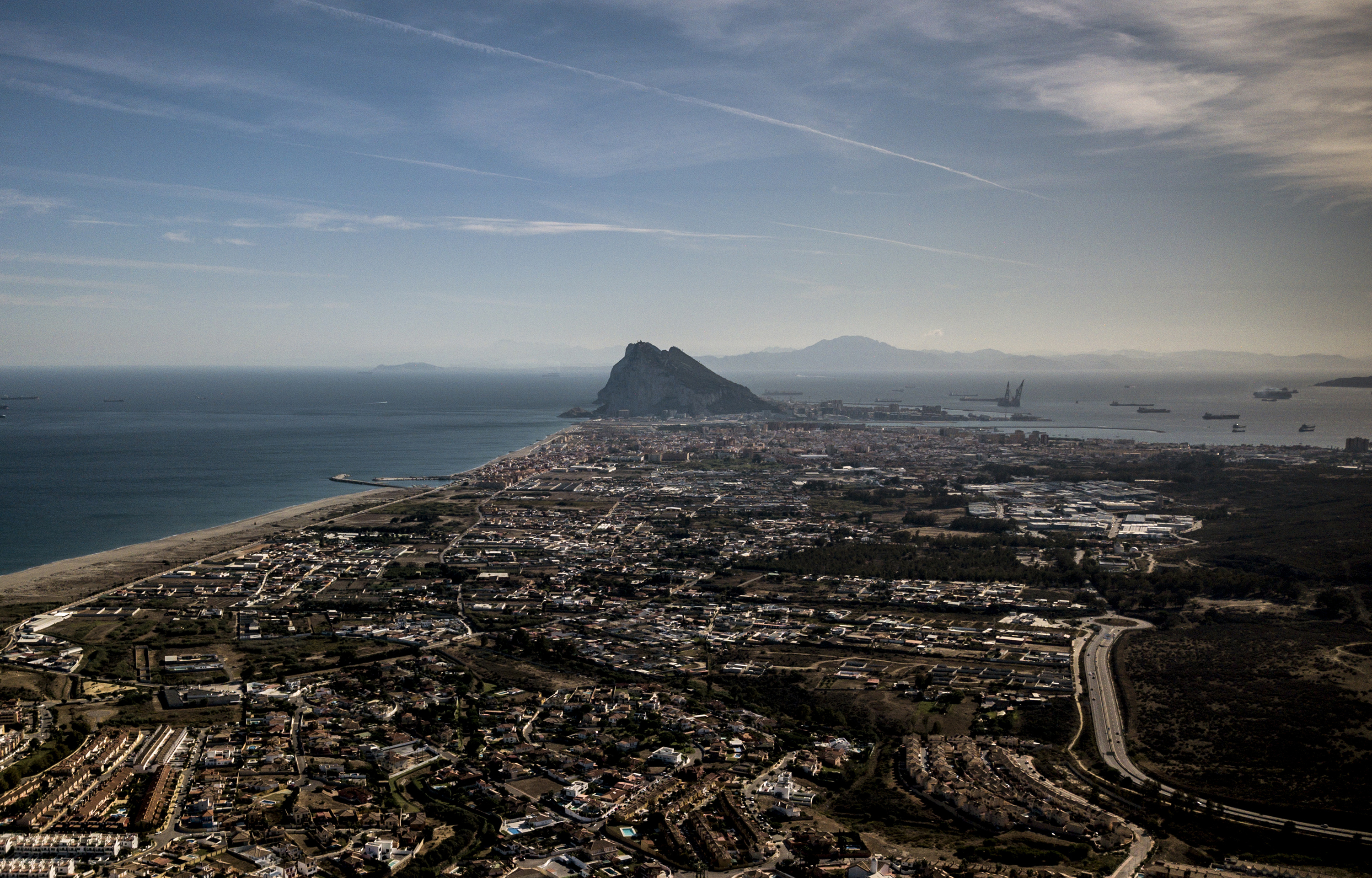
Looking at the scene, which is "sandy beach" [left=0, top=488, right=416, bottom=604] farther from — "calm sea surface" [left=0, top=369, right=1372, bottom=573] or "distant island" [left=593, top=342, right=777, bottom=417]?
"distant island" [left=593, top=342, right=777, bottom=417]

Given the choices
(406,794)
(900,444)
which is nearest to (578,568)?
(406,794)

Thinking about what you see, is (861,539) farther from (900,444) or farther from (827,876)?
(900,444)

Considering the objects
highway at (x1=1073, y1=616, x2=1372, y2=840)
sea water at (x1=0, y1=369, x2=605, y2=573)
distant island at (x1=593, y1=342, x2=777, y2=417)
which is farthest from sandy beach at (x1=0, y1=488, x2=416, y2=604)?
distant island at (x1=593, y1=342, x2=777, y2=417)

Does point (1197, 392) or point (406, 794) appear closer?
point (406, 794)

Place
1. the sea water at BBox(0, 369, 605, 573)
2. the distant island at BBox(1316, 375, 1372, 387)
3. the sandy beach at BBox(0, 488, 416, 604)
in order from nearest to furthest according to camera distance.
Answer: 1. the sandy beach at BBox(0, 488, 416, 604)
2. the sea water at BBox(0, 369, 605, 573)
3. the distant island at BBox(1316, 375, 1372, 387)

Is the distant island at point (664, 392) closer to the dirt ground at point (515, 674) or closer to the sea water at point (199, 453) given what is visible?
the sea water at point (199, 453)

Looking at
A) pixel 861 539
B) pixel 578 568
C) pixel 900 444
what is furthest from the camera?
pixel 900 444

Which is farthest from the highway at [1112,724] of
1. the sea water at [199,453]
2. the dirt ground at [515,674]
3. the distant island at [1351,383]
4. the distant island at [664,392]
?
the distant island at [1351,383]
